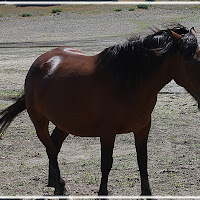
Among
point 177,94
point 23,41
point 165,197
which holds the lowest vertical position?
point 23,41

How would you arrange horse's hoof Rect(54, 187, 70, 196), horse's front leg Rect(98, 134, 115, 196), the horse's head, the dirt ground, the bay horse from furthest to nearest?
the dirt ground
horse's hoof Rect(54, 187, 70, 196)
horse's front leg Rect(98, 134, 115, 196)
the bay horse
the horse's head

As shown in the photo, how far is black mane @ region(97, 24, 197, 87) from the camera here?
373cm

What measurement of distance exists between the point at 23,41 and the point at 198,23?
751cm

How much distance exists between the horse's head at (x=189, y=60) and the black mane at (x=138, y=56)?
6cm

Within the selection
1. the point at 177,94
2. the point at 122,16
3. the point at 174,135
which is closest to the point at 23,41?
the point at 122,16

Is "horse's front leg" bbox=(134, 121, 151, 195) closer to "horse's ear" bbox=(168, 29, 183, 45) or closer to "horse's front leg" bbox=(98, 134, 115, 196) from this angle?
"horse's front leg" bbox=(98, 134, 115, 196)

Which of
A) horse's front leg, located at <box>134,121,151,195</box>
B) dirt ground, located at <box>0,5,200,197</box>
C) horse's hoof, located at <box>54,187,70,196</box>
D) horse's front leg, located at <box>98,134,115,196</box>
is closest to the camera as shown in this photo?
horse's front leg, located at <box>98,134,115,196</box>

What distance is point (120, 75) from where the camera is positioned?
3898 millimetres

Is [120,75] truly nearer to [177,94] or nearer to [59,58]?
[59,58]

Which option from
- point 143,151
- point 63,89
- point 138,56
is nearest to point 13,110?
point 63,89

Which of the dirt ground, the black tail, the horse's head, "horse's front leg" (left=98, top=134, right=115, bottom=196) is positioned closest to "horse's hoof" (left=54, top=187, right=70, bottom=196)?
the dirt ground

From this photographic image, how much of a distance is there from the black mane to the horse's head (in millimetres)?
64

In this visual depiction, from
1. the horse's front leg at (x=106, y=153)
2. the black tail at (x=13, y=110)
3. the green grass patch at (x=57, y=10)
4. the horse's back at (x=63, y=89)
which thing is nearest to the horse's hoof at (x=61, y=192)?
the horse's front leg at (x=106, y=153)

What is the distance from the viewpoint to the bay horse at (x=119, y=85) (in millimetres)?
3639
